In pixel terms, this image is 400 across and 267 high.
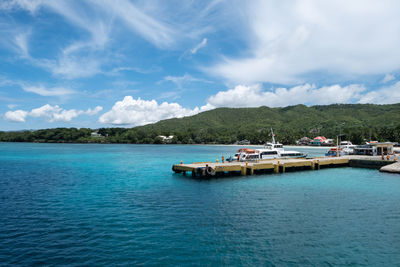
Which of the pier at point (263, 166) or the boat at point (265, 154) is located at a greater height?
the boat at point (265, 154)

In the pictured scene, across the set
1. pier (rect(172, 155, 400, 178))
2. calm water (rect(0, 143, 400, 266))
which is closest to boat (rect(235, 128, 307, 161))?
pier (rect(172, 155, 400, 178))

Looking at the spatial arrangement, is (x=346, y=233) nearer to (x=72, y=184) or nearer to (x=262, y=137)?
(x=72, y=184)

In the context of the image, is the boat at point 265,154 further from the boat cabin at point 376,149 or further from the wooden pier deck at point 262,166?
the boat cabin at point 376,149

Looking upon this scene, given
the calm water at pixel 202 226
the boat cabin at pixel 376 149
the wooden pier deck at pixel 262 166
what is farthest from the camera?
the boat cabin at pixel 376 149

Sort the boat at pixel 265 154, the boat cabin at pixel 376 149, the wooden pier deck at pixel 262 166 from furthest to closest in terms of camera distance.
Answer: the boat cabin at pixel 376 149
the boat at pixel 265 154
the wooden pier deck at pixel 262 166

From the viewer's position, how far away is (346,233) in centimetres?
1639

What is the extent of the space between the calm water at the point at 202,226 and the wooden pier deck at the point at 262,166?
8.15m

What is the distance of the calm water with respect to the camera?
13453mm

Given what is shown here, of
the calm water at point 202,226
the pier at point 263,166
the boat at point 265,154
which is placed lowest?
the calm water at point 202,226

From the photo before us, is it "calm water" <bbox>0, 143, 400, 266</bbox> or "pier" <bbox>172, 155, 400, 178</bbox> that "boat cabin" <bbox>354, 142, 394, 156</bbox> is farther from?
"calm water" <bbox>0, 143, 400, 266</bbox>

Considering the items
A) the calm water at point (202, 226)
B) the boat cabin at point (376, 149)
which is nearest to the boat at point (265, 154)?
the boat cabin at point (376, 149)

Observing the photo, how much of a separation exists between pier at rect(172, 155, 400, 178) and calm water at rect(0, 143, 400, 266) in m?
8.18

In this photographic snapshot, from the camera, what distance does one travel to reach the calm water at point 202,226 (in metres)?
→ 13.5

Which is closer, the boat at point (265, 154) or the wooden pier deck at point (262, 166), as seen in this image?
the wooden pier deck at point (262, 166)
